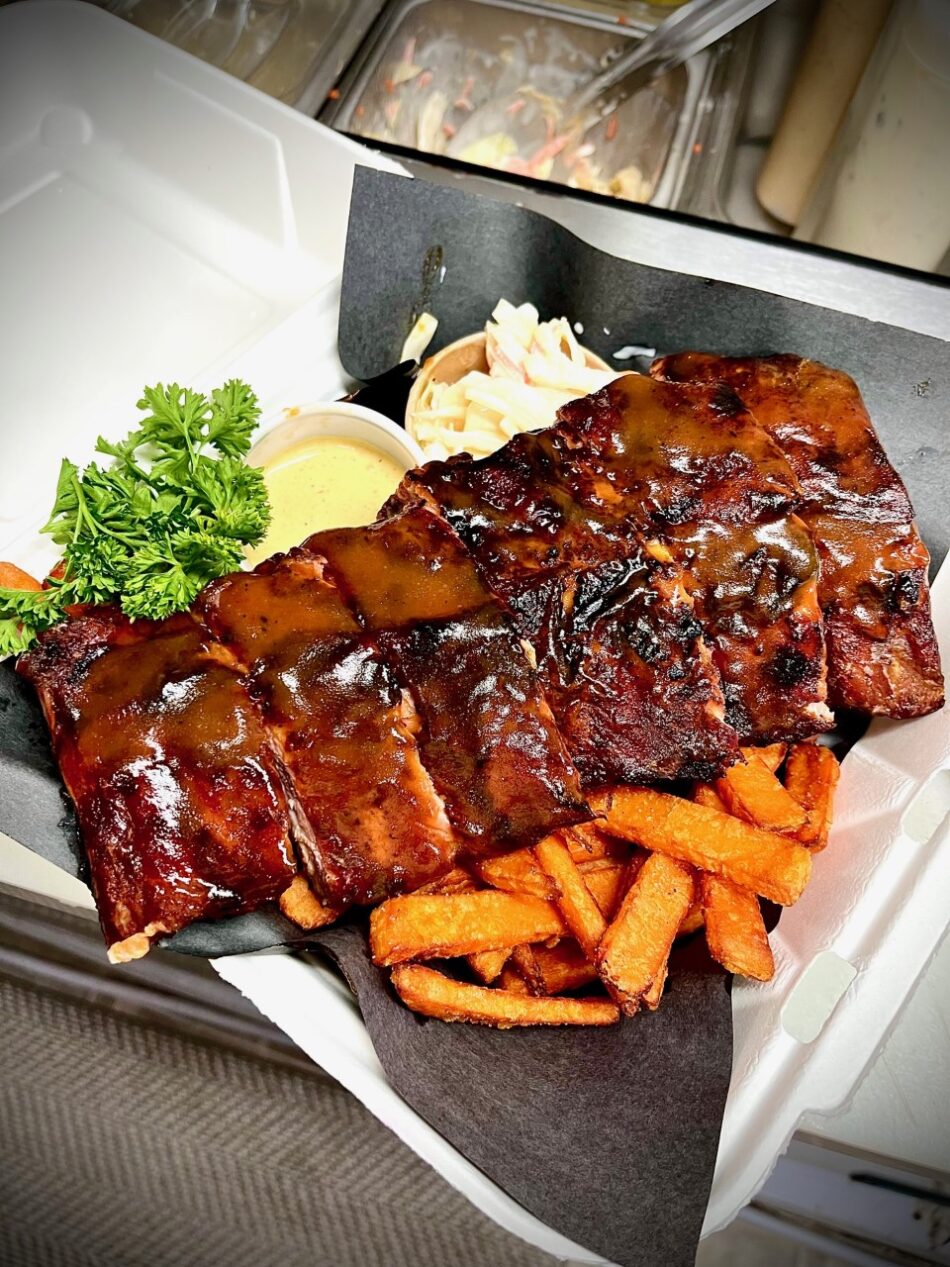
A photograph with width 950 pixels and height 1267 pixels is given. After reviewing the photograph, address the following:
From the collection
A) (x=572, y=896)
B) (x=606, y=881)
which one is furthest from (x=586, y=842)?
(x=572, y=896)

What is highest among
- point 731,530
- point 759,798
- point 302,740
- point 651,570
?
point 731,530

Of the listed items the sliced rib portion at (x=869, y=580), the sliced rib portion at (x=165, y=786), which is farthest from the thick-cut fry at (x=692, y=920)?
the sliced rib portion at (x=165, y=786)

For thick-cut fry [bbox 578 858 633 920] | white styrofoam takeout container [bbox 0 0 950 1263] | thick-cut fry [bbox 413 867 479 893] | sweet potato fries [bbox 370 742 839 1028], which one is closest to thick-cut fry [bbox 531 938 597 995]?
sweet potato fries [bbox 370 742 839 1028]

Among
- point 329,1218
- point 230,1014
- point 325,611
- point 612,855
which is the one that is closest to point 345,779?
point 325,611

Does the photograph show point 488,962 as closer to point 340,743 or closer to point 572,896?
point 572,896

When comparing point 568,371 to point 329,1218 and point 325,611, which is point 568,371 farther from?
point 329,1218

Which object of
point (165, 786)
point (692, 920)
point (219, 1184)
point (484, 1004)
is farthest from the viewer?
point (219, 1184)
